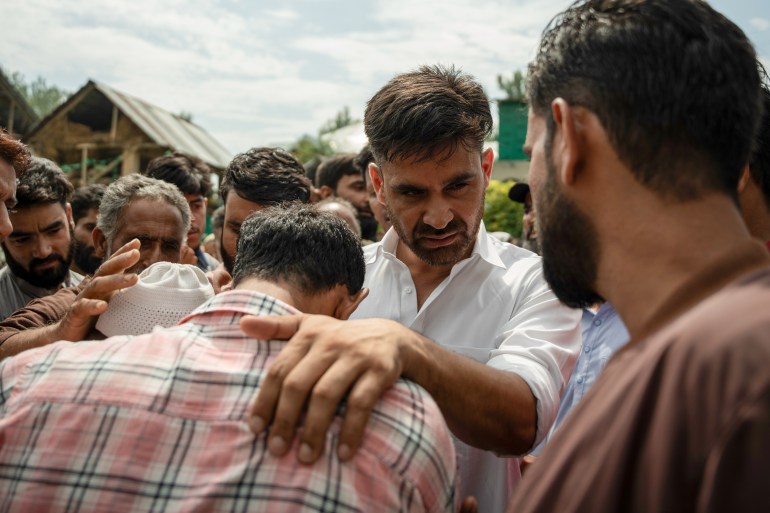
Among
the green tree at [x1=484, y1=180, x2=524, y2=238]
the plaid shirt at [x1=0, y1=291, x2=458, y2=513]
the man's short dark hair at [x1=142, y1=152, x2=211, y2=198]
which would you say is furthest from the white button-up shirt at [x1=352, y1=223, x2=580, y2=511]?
A: the green tree at [x1=484, y1=180, x2=524, y2=238]

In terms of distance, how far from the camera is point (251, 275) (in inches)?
68.2

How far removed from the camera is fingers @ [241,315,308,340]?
142cm

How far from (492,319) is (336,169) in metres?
4.33

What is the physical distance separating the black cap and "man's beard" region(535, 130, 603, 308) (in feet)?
15.1

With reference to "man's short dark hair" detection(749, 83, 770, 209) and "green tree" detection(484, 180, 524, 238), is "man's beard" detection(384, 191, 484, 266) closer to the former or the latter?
"man's short dark hair" detection(749, 83, 770, 209)

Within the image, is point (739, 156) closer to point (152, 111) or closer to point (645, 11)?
point (645, 11)

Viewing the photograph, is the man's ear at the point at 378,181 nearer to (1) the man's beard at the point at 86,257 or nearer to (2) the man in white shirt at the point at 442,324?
(2) the man in white shirt at the point at 442,324

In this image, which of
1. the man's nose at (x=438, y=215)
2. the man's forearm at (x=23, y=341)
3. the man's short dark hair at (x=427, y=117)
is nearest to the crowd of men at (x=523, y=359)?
the man's forearm at (x=23, y=341)

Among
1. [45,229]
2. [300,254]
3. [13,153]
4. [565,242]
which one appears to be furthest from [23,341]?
[45,229]

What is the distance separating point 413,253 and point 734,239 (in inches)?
67.3

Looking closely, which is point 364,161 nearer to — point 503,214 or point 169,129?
point 503,214

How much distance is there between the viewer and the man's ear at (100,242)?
3.62m

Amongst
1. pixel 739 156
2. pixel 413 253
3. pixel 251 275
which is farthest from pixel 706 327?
pixel 413 253

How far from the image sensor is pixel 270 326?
56.6 inches
